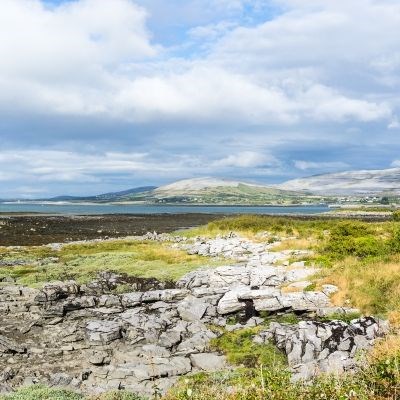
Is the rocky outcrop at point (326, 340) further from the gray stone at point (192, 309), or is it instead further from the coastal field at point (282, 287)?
the gray stone at point (192, 309)

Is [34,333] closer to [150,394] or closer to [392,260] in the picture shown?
[150,394]

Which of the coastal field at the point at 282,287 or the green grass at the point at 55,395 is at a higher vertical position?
the coastal field at the point at 282,287

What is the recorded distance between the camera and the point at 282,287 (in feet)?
85.6

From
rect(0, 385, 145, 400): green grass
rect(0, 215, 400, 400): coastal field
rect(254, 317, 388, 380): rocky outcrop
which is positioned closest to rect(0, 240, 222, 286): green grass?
rect(0, 215, 400, 400): coastal field

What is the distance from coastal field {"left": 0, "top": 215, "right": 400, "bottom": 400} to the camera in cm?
931

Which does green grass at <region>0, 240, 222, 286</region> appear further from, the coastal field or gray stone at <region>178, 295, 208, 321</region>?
gray stone at <region>178, 295, 208, 321</region>

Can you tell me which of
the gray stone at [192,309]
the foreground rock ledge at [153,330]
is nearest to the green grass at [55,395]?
the foreground rock ledge at [153,330]

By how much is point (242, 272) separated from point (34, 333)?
44.2 feet

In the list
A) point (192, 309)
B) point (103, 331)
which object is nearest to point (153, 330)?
point (103, 331)

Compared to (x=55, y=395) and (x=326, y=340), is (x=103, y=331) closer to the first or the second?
(x=55, y=395)

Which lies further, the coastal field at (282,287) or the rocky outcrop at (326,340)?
the rocky outcrop at (326,340)

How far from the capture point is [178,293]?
27.6 m

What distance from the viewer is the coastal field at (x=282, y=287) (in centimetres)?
931

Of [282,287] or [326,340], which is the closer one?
[326,340]
